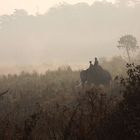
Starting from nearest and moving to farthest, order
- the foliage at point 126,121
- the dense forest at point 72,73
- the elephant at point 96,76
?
the foliage at point 126,121 → the dense forest at point 72,73 → the elephant at point 96,76

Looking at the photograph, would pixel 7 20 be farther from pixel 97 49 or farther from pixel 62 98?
pixel 62 98

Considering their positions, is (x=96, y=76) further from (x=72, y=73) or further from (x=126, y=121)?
(x=126, y=121)

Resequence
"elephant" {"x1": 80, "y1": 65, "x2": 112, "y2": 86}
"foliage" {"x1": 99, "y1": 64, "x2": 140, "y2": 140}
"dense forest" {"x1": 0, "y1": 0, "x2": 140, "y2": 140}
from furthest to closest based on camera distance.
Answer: "elephant" {"x1": 80, "y1": 65, "x2": 112, "y2": 86} → "dense forest" {"x1": 0, "y1": 0, "x2": 140, "y2": 140} → "foliage" {"x1": 99, "y1": 64, "x2": 140, "y2": 140}

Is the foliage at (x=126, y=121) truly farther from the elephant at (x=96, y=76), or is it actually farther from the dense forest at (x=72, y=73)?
the elephant at (x=96, y=76)

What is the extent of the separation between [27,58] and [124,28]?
20.7m

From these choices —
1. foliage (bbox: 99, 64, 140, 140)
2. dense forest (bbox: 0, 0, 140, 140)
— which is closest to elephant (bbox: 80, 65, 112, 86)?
dense forest (bbox: 0, 0, 140, 140)

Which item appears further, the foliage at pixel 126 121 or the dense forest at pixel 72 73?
the dense forest at pixel 72 73

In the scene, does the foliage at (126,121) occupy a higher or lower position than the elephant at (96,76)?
lower

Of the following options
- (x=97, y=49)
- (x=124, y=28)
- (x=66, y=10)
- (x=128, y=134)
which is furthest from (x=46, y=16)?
(x=128, y=134)

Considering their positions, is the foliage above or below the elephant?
Answer: below

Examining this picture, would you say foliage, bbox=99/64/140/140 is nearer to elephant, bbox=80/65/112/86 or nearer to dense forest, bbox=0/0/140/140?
dense forest, bbox=0/0/140/140

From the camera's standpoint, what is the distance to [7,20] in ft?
292

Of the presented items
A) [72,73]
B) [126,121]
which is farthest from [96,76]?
[126,121]

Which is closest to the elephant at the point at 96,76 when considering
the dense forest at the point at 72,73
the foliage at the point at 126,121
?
the dense forest at the point at 72,73
